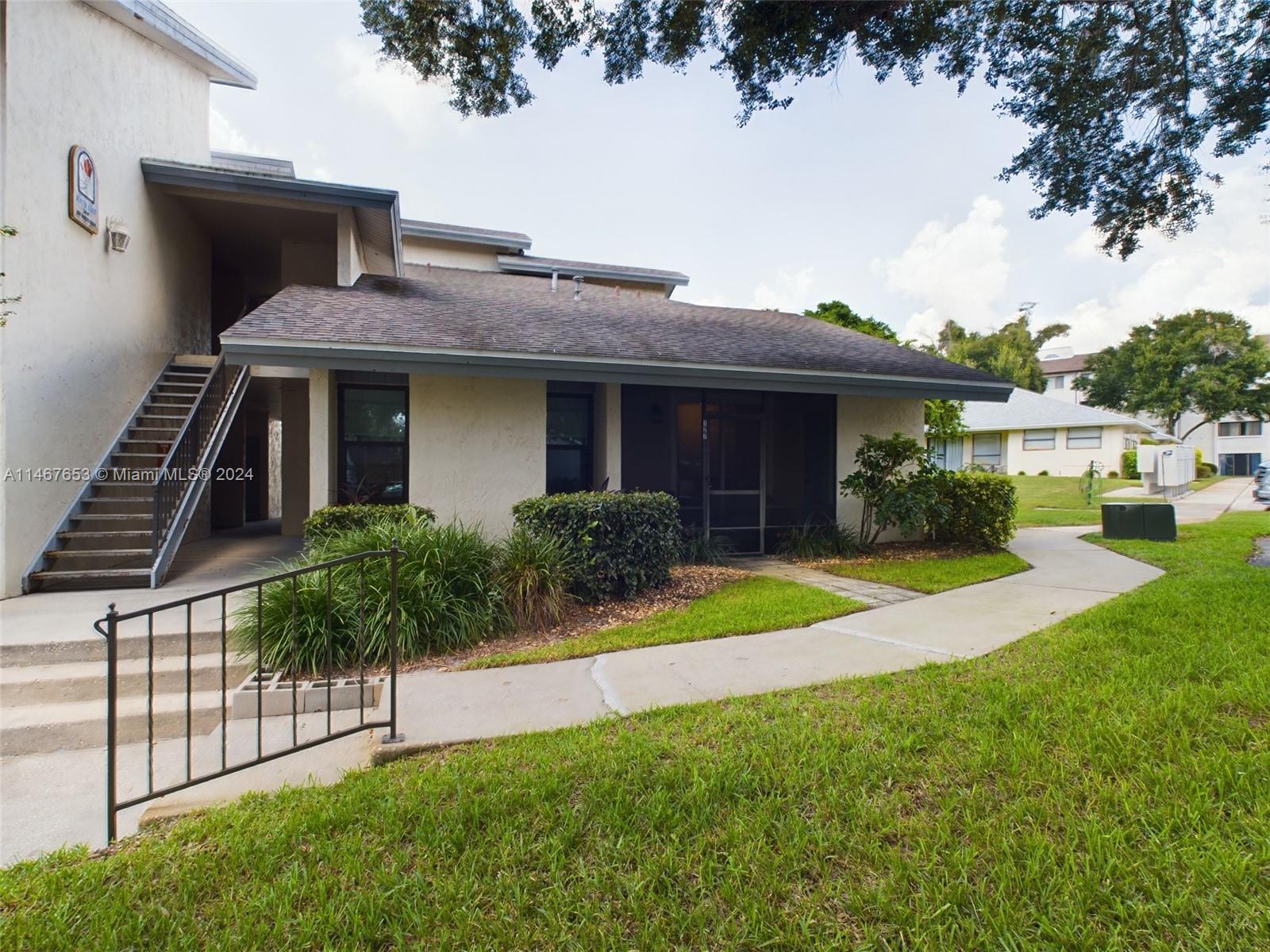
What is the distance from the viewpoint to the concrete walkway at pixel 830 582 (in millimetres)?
6594

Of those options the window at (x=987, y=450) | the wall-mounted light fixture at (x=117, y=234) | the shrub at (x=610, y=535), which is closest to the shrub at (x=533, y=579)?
the shrub at (x=610, y=535)

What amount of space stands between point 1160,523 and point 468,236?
16.1 meters

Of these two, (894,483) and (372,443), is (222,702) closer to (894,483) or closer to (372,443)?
(372,443)

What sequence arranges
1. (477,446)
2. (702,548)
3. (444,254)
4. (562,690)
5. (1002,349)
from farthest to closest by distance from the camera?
(1002,349) < (444,254) < (702,548) < (477,446) < (562,690)

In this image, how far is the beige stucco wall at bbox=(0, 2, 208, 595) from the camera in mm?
5961

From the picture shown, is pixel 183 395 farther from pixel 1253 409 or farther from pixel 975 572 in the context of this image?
pixel 1253 409

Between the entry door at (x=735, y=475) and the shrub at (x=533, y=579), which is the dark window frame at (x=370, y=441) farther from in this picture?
the entry door at (x=735, y=475)

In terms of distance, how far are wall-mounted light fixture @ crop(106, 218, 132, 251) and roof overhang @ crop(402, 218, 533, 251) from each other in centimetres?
800

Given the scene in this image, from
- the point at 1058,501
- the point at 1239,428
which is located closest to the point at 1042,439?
the point at 1058,501

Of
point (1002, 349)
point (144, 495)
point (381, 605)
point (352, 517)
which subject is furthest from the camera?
point (1002, 349)

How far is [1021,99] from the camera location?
7.44 m

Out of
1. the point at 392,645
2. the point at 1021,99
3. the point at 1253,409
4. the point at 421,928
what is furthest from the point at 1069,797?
the point at 1253,409

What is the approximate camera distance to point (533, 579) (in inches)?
222

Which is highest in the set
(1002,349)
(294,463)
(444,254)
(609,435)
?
(1002,349)
